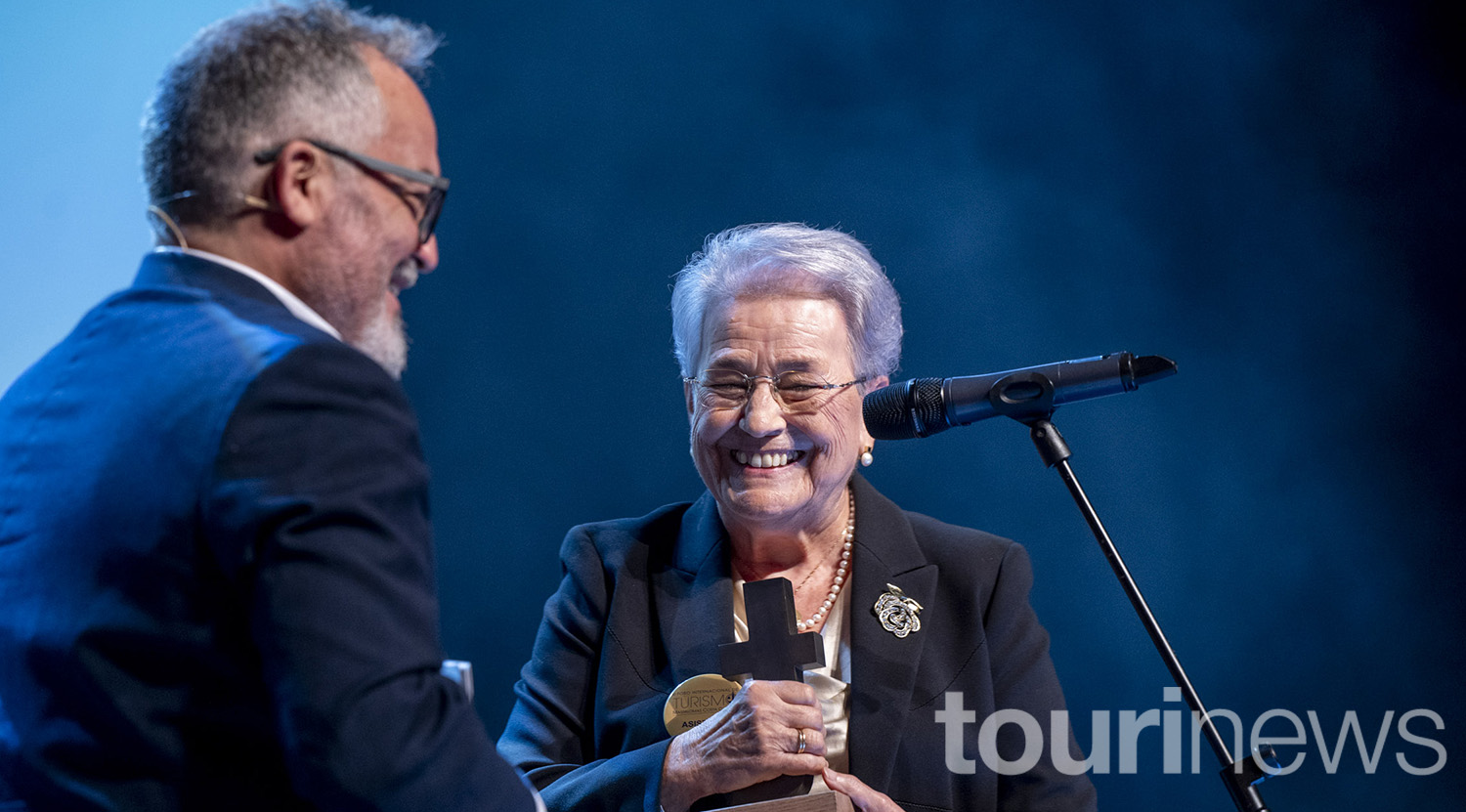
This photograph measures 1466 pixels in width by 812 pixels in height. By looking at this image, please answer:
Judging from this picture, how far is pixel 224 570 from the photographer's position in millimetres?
1020

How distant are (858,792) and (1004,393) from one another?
711mm

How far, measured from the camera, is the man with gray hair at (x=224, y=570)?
985mm

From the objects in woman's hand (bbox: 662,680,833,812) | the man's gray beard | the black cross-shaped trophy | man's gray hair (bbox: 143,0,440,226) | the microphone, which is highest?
man's gray hair (bbox: 143,0,440,226)

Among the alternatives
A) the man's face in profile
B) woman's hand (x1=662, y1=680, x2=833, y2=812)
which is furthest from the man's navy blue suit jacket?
woman's hand (x1=662, y1=680, x2=833, y2=812)

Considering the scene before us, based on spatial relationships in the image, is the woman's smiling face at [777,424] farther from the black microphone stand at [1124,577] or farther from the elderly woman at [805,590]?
the black microphone stand at [1124,577]

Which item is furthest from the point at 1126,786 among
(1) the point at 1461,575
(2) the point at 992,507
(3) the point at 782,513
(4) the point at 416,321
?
(4) the point at 416,321

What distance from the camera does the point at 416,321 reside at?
310 cm

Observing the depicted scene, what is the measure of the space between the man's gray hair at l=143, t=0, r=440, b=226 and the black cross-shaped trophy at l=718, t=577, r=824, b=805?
3.18ft

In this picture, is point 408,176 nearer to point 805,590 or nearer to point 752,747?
point 752,747

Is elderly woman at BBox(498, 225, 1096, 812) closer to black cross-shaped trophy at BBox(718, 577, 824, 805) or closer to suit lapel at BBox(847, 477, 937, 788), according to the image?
suit lapel at BBox(847, 477, 937, 788)

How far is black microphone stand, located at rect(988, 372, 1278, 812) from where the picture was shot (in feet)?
5.12

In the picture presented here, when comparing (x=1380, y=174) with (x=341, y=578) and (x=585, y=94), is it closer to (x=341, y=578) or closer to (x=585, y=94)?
(x=585, y=94)

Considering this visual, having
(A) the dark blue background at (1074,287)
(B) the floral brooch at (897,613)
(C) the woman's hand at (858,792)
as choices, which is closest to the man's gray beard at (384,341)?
(C) the woman's hand at (858,792)

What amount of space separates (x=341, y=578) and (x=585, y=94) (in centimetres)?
233
